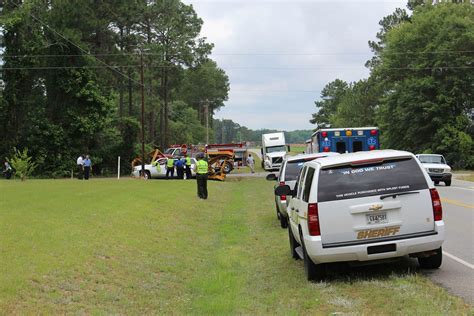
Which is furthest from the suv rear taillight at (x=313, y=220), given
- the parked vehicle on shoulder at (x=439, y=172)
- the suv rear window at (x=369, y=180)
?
the parked vehicle on shoulder at (x=439, y=172)

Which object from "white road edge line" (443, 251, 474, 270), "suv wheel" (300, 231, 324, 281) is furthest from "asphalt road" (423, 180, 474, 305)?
"suv wheel" (300, 231, 324, 281)

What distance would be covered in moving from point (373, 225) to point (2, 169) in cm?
4390

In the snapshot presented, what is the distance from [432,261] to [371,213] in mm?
1629

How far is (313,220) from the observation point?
7625 millimetres

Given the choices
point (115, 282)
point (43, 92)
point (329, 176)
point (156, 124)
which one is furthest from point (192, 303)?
point (156, 124)

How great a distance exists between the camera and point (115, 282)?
28.6 ft

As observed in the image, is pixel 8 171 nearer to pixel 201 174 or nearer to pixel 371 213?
pixel 201 174

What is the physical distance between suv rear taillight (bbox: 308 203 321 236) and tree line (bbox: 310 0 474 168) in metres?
48.8

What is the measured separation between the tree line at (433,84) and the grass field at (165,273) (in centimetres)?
4360

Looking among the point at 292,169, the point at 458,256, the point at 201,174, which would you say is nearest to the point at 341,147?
the point at 201,174

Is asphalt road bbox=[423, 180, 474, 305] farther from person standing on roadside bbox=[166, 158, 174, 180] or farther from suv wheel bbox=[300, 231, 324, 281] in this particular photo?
person standing on roadside bbox=[166, 158, 174, 180]

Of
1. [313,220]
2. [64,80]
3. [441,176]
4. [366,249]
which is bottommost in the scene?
[366,249]

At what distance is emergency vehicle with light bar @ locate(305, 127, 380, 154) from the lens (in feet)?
78.9

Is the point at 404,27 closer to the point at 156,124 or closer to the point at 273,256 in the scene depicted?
the point at 156,124
